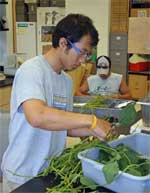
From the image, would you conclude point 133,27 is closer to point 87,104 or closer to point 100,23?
point 100,23

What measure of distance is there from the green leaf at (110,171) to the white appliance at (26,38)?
1.68 metres

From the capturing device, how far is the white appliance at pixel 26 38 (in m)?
2.40

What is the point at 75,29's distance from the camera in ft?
3.63

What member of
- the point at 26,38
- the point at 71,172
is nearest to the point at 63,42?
the point at 71,172

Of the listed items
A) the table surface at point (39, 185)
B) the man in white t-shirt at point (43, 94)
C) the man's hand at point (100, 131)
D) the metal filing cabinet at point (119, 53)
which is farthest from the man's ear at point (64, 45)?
the metal filing cabinet at point (119, 53)

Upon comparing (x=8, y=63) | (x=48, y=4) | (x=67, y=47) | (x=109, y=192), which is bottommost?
(x=109, y=192)

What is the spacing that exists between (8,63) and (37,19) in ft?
1.92

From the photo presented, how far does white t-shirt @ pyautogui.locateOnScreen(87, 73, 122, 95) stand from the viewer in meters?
1.90

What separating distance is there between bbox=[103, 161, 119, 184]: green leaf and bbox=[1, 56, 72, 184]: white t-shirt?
1.19ft

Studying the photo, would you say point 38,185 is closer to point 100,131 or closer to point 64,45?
point 100,131

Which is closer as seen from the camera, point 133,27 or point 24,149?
point 24,149

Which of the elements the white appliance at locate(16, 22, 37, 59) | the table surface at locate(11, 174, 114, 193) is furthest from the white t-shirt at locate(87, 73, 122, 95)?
the table surface at locate(11, 174, 114, 193)

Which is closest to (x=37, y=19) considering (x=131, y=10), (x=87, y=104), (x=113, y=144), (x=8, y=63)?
(x=8, y=63)

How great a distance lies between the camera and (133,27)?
182 centimetres
